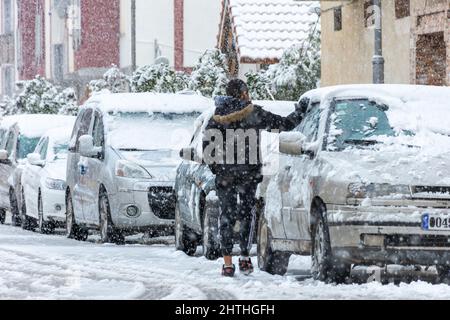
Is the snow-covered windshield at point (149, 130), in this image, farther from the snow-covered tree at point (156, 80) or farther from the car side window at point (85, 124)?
the snow-covered tree at point (156, 80)

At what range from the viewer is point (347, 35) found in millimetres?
30062

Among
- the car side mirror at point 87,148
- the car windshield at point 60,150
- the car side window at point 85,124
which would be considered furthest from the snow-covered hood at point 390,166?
the car windshield at point 60,150

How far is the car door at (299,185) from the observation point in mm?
14234

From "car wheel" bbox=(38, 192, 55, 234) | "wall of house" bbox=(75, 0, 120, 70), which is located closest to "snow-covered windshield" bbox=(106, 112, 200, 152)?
"car wheel" bbox=(38, 192, 55, 234)

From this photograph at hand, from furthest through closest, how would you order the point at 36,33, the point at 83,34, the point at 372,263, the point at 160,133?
the point at 36,33, the point at 83,34, the point at 160,133, the point at 372,263

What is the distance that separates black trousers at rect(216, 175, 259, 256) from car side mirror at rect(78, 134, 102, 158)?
6.28m

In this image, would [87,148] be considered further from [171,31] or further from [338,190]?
[171,31]

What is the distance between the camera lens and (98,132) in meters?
21.8

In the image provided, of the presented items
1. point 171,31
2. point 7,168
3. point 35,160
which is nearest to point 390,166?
point 35,160

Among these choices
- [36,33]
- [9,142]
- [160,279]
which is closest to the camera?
[160,279]
